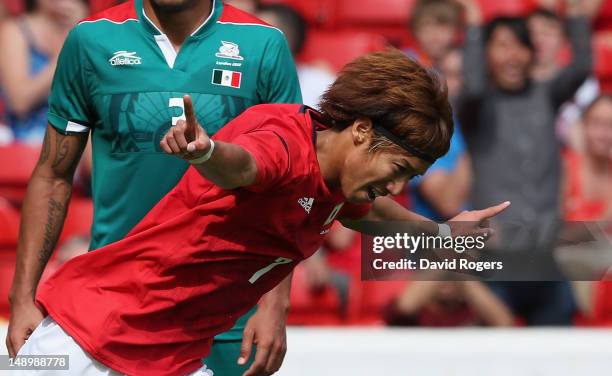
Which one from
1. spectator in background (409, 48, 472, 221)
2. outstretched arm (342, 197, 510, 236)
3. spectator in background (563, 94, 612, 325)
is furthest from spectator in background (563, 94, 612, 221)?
outstretched arm (342, 197, 510, 236)

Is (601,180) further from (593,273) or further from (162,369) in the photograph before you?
(162,369)

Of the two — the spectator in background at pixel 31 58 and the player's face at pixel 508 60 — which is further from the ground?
the player's face at pixel 508 60

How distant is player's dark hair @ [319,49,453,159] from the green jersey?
24.2 inches

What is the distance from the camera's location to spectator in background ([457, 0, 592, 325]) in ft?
18.7

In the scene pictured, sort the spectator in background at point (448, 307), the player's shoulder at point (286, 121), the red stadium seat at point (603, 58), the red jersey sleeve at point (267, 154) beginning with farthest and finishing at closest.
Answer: the red stadium seat at point (603, 58) < the spectator in background at point (448, 307) < the player's shoulder at point (286, 121) < the red jersey sleeve at point (267, 154)

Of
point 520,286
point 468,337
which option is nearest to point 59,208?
point 468,337

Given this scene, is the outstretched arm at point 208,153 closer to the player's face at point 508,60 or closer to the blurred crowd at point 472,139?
the blurred crowd at point 472,139

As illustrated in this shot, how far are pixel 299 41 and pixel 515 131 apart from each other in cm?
132

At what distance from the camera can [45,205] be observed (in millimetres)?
3020

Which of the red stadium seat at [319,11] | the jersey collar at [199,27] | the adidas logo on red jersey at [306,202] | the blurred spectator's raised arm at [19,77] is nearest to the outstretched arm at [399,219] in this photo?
the adidas logo on red jersey at [306,202]

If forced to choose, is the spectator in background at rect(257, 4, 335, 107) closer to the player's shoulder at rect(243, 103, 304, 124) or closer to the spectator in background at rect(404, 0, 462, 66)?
the spectator in background at rect(404, 0, 462, 66)

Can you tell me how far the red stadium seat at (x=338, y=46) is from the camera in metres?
6.17

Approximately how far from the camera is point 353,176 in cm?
241

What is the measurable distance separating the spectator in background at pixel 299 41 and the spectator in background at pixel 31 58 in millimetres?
1040
